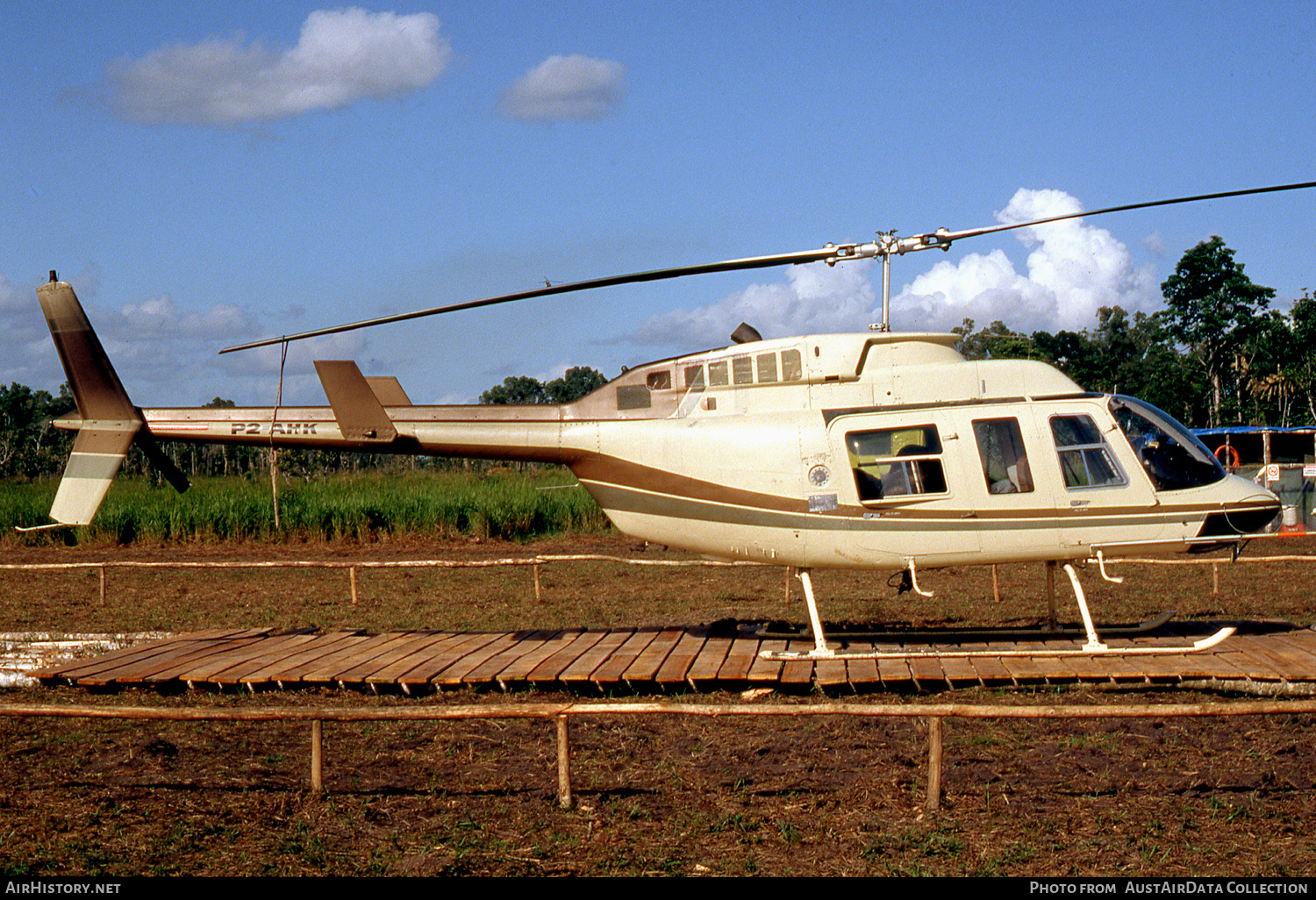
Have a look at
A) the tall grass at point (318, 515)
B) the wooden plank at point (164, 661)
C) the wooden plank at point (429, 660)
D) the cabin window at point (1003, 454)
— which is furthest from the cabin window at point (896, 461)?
the tall grass at point (318, 515)

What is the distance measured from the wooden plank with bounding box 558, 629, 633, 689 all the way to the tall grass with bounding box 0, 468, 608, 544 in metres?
13.9

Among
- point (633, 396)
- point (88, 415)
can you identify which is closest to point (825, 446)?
point (633, 396)

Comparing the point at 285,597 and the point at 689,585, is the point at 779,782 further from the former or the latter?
the point at 285,597

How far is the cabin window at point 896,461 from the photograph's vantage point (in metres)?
9.71

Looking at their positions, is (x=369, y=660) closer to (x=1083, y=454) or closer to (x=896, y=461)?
(x=896, y=461)

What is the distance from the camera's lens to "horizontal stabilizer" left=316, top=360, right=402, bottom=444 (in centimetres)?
1026

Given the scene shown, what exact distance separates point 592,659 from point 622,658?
0.95 feet

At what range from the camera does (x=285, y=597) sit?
667 inches

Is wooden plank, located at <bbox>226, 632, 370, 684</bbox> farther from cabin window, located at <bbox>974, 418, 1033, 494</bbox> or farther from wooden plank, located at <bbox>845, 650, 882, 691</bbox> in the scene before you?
cabin window, located at <bbox>974, 418, 1033, 494</bbox>

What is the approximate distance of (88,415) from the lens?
34.4ft

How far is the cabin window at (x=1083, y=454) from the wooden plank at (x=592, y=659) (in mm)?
4743

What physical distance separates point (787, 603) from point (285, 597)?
837 cm
